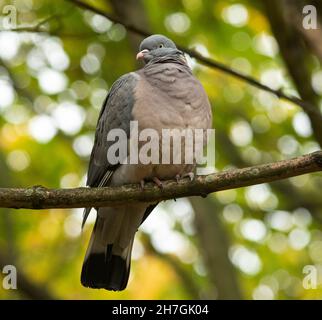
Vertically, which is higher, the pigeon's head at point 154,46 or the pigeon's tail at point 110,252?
the pigeon's head at point 154,46

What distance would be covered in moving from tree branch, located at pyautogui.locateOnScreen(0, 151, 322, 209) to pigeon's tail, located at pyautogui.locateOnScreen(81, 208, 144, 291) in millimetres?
1199

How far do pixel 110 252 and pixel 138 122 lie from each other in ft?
4.25

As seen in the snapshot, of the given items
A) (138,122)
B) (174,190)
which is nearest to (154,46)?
(138,122)

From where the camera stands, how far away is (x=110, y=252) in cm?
576

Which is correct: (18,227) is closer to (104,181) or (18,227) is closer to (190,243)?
(190,243)

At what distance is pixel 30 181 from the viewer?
351 inches

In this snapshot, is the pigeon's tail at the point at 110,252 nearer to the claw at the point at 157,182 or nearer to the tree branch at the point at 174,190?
the claw at the point at 157,182

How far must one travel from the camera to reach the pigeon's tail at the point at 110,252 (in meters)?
5.57

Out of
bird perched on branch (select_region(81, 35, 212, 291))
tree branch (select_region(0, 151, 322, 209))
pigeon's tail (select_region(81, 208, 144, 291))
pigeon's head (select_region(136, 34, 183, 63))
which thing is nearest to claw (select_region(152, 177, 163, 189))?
bird perched on branch (select_region(81, 35, 212, 291))

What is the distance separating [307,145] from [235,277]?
70.5 inches

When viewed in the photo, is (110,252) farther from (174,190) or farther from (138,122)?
(174,190)

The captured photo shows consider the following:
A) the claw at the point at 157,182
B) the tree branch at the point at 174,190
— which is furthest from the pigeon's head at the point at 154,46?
the tree branch at the point at 174,190
